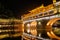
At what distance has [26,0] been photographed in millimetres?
1759

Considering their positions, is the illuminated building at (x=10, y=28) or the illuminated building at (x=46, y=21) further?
the illuminated building at (x=10, y=28)

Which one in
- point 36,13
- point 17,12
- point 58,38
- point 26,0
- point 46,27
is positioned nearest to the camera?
point 58,38

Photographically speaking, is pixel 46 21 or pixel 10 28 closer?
pixel 46 21

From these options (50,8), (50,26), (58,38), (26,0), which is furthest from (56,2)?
(26,0)

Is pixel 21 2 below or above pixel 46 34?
above

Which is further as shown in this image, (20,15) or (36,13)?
(20,15)

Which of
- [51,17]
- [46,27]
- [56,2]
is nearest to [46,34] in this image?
[46,27]

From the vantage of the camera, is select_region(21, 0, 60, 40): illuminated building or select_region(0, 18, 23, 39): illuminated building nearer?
select_region(21, 0, 60, 40): illuminated building

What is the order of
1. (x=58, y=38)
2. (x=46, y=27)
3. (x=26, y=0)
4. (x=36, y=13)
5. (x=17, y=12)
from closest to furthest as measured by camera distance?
(x=58, y=38) → (x=46, y=27) → (x=36, y=13) → (x=26, y=0) → (x=17, y=12)

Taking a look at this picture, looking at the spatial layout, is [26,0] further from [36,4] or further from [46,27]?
[46,27]

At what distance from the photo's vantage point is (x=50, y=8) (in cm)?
123

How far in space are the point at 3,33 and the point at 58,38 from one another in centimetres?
109

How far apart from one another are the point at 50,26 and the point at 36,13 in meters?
0.32

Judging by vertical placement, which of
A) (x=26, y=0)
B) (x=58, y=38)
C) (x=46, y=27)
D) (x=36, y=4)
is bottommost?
(x=58, y=38)
